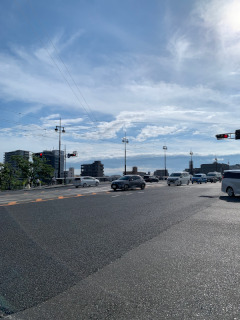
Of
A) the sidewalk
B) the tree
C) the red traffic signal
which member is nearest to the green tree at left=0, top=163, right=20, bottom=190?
the tree

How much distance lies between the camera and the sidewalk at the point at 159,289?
10.3 ft

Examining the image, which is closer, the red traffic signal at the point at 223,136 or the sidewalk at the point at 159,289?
the sidewalk at the point at 159,289

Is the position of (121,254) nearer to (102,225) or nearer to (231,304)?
(231,304)

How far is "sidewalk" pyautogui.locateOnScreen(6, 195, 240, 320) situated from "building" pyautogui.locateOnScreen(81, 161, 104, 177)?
128075 millimetres

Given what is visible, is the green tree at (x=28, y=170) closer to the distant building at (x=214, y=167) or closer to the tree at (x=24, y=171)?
the tree at (x=24, y=171)

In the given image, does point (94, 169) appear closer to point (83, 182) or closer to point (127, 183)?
point (83, 182)

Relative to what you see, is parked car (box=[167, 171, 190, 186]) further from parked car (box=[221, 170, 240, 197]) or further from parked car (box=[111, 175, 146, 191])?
parked car (box=[221, 170, 240, 197])

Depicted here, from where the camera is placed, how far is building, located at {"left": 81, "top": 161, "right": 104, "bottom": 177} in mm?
134375

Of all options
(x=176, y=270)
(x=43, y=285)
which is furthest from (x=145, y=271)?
(x=43, y=285)

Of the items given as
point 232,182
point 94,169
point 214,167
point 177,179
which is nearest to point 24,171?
point 177,179

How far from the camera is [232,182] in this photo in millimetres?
19922

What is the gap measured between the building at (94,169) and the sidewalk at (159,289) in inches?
5042

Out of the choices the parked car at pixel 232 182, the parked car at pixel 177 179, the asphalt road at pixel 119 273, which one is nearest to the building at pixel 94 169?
the parked car at pixel 177 179

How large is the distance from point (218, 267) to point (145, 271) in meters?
1.25
